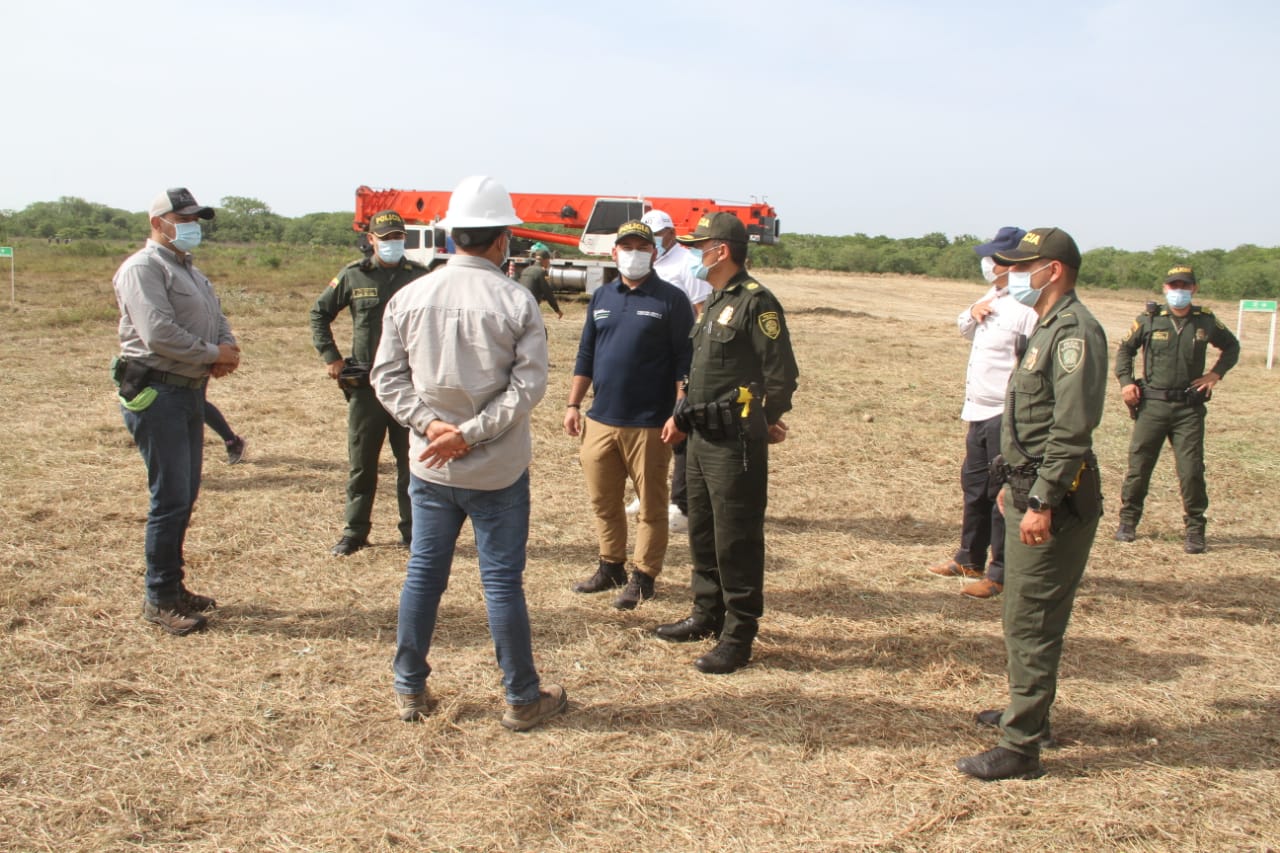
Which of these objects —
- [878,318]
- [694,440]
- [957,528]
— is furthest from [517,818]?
[878,318]

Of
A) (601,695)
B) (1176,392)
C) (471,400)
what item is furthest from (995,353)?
(471,400)

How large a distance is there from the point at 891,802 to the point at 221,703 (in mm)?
2582

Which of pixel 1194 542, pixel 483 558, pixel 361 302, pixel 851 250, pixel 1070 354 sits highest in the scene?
pixel 851 250

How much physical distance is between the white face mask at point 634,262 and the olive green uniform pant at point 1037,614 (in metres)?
2.32

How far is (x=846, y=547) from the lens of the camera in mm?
6051

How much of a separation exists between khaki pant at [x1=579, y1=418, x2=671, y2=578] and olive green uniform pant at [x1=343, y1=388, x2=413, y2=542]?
1165 mm

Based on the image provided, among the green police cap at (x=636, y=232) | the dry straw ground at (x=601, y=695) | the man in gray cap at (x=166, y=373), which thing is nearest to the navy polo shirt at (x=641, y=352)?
the green police cap at (x=636, y=232)

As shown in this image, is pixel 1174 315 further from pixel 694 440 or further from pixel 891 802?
pixel 891 802

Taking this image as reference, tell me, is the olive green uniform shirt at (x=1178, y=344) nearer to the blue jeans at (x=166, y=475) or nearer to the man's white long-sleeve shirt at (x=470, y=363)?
the man's white long-sleeve shirt at (x=470, y=363)

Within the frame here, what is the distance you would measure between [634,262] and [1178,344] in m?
4.01

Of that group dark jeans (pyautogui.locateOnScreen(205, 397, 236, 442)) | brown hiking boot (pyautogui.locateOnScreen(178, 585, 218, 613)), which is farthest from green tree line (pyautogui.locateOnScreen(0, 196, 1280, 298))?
brown hiking boot (pyautogui.locateOnScreen(178, 585, 218, 613))

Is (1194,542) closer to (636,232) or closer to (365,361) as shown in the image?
(636,232)

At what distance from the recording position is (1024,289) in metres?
4.22

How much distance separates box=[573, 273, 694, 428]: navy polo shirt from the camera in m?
4.79
